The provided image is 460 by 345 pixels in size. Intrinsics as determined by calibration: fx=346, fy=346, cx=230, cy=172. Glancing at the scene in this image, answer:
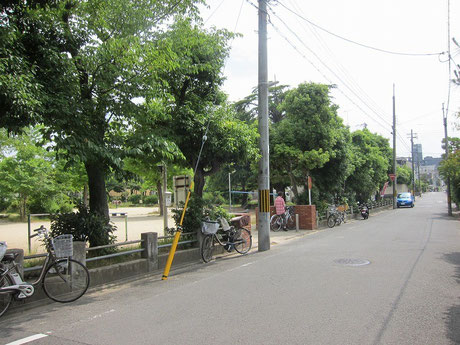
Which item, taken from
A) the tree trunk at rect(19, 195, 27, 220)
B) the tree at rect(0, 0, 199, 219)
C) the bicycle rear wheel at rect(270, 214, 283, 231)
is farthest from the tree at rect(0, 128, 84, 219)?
the tree at rect(0, 0, 199, 219)

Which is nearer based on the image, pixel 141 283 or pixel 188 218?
pixel 141 283

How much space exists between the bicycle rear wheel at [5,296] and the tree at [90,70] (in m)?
2.26

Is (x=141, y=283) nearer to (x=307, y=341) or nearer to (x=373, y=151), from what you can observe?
(x=307, y=341)

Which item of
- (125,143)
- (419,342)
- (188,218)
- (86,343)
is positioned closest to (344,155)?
(188,218)

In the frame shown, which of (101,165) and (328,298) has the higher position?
(101,165)

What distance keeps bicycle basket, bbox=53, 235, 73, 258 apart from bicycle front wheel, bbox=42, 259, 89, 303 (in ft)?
0.40

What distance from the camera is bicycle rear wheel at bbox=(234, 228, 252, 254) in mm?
10992

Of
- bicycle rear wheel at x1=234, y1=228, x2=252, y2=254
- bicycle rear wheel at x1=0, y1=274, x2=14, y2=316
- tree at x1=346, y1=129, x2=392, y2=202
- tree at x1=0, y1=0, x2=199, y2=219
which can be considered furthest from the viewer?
tree at x1=346, y1=129, x2=392, y2=202

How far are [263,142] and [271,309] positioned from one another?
25.1ft

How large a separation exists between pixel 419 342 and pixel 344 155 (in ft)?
58.5

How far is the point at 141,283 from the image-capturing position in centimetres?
739

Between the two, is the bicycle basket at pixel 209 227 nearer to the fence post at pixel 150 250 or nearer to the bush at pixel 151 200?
the fence post at pixel 150 250

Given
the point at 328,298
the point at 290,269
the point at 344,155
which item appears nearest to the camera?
the point at 328,298

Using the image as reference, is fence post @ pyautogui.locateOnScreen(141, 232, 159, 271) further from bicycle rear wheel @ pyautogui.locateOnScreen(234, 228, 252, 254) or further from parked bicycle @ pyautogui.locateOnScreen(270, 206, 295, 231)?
parked bicycle @ pyautogui.locateOnScreen(270, 206, 295, 231)
